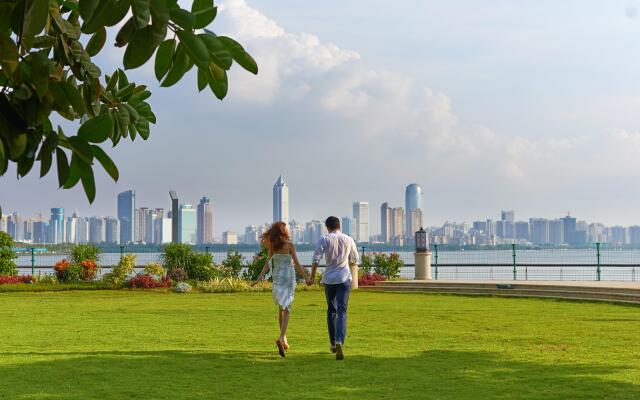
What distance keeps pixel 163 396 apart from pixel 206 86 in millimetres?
6838

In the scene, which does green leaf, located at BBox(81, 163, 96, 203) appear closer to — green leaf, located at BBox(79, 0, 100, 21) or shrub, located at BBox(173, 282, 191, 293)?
green leaf, located at BBox(79, 0, 100, 21)

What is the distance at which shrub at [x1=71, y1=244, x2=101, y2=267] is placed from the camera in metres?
30.6

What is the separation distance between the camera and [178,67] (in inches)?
71.2

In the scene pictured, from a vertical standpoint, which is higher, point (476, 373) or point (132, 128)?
point (132, 128)

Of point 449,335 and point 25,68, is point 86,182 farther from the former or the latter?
point 449,335

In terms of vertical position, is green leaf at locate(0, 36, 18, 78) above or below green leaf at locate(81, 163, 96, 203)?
above

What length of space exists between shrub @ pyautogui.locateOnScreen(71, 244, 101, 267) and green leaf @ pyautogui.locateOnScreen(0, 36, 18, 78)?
98.2 feet

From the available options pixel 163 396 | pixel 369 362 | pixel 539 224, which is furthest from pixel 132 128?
pixel 539 224

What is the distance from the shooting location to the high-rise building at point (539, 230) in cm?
15415

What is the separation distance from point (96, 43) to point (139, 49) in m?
0.28

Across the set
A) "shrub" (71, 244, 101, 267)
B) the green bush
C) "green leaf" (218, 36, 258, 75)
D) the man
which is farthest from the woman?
"shrub" (71, 244, 101, 267)

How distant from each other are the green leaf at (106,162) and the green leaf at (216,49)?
30 centimetres

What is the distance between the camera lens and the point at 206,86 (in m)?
1.88

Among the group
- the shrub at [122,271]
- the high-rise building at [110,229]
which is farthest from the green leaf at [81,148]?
the high-rise building at [110,229]
